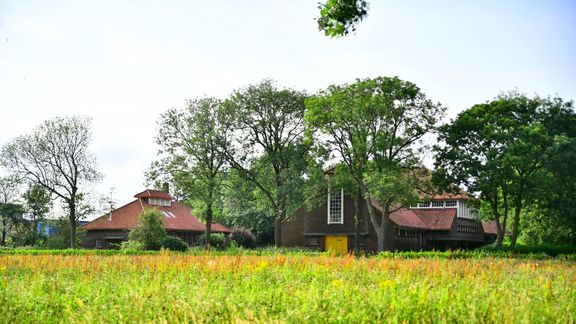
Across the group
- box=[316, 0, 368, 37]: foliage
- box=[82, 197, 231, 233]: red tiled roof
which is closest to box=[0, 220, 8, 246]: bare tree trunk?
box=[82, 197, 231, 233]: red tiled roof

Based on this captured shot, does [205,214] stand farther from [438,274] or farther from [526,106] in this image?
[438,274]

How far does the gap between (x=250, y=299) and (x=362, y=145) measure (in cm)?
3698

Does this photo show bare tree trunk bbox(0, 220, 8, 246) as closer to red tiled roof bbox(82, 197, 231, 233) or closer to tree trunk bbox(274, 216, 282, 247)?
red tiled roof bbox(82, 197, 231, 233)

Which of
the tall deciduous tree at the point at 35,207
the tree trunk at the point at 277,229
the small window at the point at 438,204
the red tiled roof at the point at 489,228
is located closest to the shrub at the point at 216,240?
the tree trunk at the point at 277,229

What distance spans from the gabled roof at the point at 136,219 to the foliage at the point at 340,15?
166 ft

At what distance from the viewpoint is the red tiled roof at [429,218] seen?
5717 cm

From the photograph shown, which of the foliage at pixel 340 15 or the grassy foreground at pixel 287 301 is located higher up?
the foliage at pixel 340 15

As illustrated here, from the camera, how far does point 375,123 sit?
46.6 metres

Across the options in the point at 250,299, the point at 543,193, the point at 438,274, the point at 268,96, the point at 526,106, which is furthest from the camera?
the point at 268,96

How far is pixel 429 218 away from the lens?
200ft

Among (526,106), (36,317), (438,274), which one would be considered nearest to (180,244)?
(526,106)

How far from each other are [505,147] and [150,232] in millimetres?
26052

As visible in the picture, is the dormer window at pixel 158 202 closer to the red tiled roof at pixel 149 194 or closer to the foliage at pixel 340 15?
the red tiled roof at pixel 149 194

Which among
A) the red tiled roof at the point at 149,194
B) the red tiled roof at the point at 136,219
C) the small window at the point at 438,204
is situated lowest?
the red tiled roof at the point at 136,219
